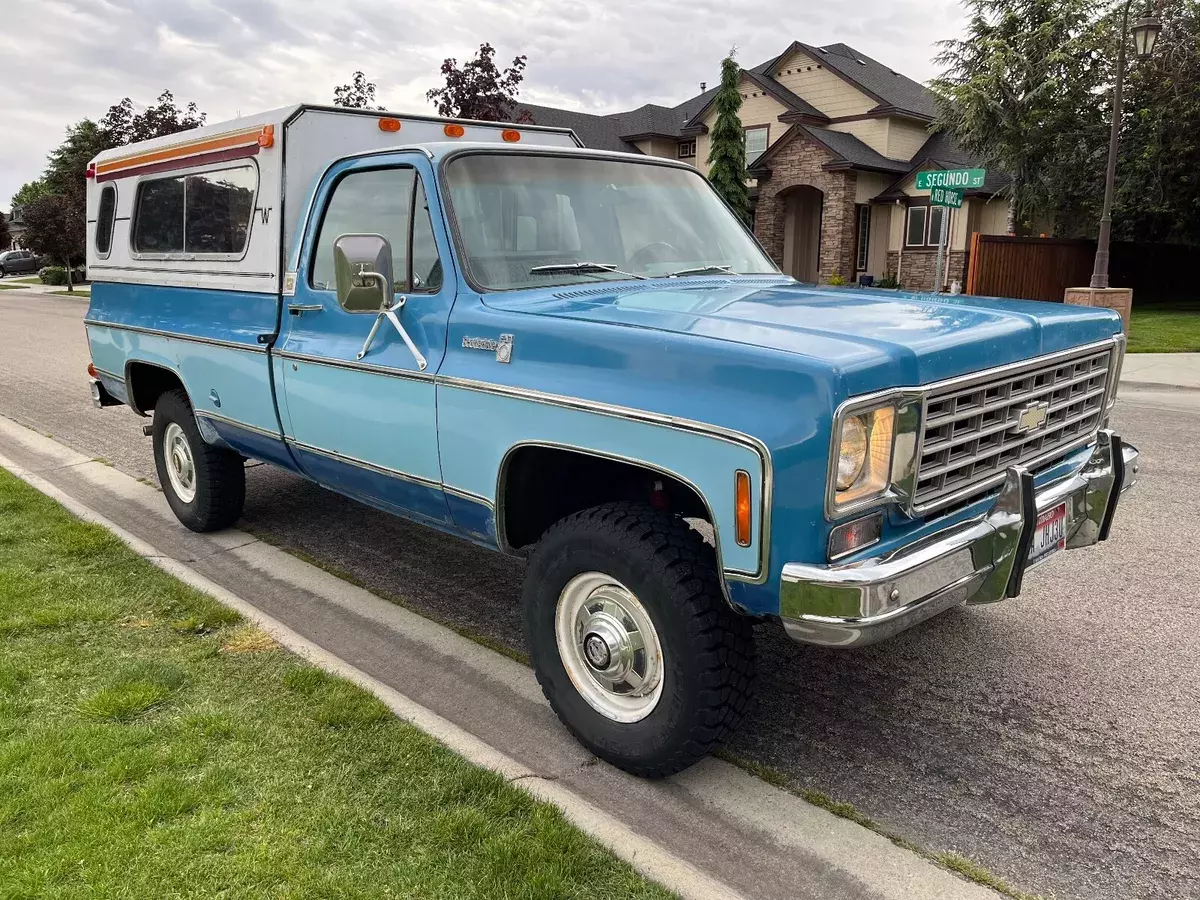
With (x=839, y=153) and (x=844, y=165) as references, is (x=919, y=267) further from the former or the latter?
(x=839, y=153)

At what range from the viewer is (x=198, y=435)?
18.4 ft

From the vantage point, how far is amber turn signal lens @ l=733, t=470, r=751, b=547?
8.73ft

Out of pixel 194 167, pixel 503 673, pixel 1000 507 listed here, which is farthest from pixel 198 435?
pixel 1000 507

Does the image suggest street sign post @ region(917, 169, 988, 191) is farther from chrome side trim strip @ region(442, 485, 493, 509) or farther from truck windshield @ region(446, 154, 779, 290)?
chrome side trim strip @ region(442, 485, 493, 509)

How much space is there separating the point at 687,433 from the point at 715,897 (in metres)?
1.28

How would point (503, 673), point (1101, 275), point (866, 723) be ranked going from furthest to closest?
point (1101, 275) → point (503, 673) → point (866, 723)

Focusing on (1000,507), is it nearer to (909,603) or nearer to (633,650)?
(909,603)

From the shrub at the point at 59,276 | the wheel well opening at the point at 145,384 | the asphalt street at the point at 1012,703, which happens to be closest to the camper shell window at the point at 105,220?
the wheel well opening at the point at 145,384

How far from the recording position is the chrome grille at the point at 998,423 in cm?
285

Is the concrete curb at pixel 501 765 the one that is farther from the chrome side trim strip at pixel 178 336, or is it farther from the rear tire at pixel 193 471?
the chrome side trim strip at pixel 178 336

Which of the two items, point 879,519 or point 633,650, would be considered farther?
point 633,650

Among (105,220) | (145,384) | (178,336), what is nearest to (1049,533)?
(178,336)

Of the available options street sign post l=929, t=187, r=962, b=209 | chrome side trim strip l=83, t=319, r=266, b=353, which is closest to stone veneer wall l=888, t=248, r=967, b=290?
street sign post l=929, t=187, r=962, b=209

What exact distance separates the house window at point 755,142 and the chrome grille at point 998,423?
1207 inches
